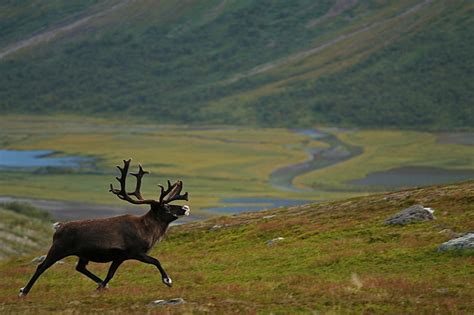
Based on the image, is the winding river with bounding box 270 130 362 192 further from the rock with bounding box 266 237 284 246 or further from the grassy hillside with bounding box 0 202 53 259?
the rock with bounding box 266 237 284 246

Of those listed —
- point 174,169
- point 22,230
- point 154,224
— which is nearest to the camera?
point 154,224

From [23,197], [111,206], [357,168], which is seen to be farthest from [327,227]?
[357,168]

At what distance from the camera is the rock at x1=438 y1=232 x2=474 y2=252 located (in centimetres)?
2431

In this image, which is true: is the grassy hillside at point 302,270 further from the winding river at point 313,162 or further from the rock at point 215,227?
the winding river at point 313,162

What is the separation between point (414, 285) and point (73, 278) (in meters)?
11.4

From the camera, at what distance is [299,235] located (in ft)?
112

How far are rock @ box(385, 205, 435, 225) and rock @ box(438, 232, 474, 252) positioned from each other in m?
6.29

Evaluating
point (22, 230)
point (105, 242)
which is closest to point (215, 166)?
point (22, 230)

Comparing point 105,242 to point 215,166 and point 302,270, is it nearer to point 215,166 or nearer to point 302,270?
point 302,270

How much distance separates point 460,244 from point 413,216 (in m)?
7.16

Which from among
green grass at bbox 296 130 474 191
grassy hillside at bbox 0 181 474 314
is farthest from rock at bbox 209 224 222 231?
green grass at bbox 296 130 474 191

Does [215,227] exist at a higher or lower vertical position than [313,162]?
higher

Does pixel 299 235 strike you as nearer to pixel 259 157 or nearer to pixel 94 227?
pixel 94 227

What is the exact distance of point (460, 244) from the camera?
80.5 ft
